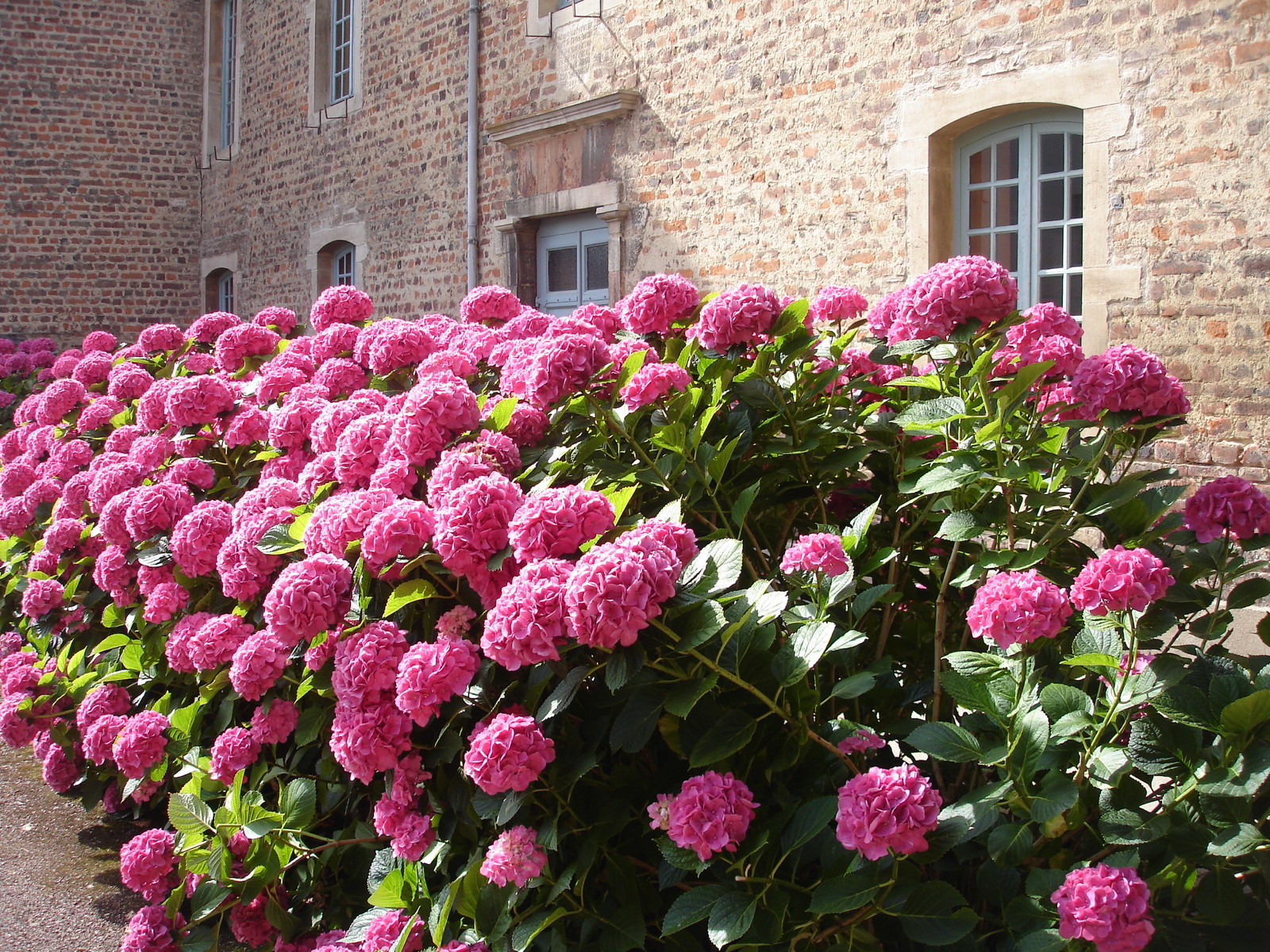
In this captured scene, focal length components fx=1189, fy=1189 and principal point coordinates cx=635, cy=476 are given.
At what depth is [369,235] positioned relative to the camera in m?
12.9

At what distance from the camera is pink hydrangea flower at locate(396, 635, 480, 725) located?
→ 1.83m

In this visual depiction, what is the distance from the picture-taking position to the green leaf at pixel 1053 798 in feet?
5.08

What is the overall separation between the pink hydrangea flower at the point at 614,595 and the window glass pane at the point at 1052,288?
6.21 meters

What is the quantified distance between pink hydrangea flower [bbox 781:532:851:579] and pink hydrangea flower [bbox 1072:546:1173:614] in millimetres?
352

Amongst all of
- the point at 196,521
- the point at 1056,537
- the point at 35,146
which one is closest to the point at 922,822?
the point at 1056,537

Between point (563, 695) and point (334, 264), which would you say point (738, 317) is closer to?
point (563, 695)

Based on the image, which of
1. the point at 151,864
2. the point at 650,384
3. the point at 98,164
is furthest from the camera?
the point at 98,164

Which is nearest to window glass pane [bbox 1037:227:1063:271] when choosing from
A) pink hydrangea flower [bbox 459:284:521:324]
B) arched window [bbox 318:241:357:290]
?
pink hydrangea flower [bbox 459:284:521:324]

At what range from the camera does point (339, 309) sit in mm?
3889

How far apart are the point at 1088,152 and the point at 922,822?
6.09m

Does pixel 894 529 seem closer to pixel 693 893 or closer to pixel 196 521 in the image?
pixel 693 893

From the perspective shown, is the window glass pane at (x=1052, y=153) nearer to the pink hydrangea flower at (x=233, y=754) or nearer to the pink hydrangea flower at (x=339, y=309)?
the pink hydrangea flower at (x=339, y=309)

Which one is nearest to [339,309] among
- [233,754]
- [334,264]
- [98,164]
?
[233,754]

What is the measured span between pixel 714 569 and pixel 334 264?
43.7ft
